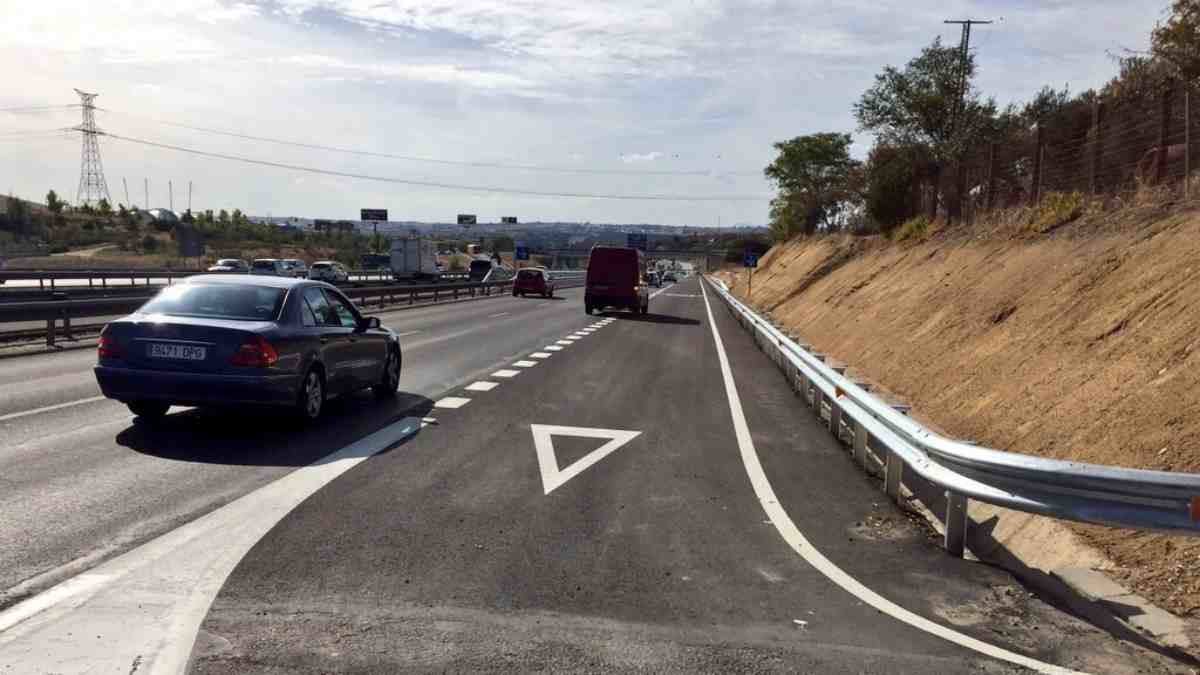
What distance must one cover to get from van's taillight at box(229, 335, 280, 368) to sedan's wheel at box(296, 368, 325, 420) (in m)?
0.68

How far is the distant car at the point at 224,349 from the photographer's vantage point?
30.0 ft

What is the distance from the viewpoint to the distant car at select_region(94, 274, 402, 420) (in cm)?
914

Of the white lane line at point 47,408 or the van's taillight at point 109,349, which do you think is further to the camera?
the white lane line at point 47,408

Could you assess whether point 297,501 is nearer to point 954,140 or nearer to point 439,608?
point 439,608

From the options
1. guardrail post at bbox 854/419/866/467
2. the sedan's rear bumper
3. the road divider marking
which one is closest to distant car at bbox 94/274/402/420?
the sedan's rear bumper

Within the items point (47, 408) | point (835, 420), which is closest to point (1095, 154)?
point (835, 420)

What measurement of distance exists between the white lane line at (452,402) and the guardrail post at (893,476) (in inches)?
219

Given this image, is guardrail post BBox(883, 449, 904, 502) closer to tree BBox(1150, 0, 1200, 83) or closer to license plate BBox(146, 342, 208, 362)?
license plate BBox(146, 342, 208, 362)

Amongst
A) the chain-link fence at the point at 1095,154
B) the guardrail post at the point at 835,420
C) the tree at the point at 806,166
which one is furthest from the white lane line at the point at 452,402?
the tree at the point at 806,166

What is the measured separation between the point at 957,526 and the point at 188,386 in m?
6.65

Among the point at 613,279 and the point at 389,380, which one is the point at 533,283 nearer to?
the point at 613,279

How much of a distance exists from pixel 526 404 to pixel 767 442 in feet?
11.3

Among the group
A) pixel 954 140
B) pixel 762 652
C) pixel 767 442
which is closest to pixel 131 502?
pixel 762 652

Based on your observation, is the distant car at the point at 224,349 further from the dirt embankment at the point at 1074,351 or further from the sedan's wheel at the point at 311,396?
the dirt embankment at the point at 1074,351
